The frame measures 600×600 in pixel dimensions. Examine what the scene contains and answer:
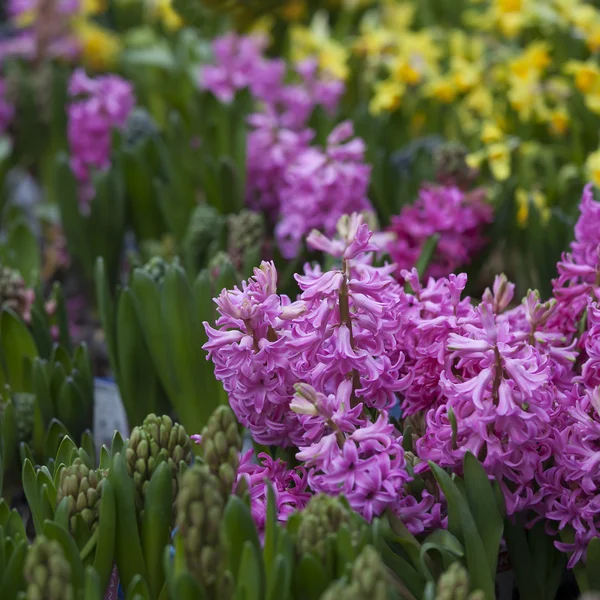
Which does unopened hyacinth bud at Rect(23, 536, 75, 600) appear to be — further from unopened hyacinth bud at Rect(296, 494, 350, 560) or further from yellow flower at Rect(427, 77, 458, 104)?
yellow flower at Rect(427, 77, 458, 104)

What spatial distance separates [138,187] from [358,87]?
0.97 meters

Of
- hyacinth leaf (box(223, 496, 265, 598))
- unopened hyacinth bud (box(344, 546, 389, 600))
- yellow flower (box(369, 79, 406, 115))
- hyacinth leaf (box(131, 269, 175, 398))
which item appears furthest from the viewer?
yellow flower (box(369, 79, 406, 115))

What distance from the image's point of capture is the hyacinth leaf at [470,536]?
37.1 inches

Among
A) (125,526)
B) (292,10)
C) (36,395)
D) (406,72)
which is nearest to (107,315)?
(36,395)

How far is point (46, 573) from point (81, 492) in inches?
7.6

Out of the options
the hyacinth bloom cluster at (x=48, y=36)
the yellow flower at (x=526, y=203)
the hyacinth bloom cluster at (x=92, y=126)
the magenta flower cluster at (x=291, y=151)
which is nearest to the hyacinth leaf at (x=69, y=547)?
the magenta flower cluster at (x=291, y=151)

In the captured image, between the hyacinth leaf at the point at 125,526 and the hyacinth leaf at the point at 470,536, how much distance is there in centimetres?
34

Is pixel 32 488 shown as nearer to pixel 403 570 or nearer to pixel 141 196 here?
pixel 403 570

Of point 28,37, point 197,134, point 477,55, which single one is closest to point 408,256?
point 197,134

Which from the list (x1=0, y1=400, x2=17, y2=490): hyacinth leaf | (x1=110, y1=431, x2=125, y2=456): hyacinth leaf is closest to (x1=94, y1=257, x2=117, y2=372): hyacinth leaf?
(x1=0, y1=400, x2=17, y2=490): hyacinth leaf

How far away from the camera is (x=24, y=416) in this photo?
1395 mm

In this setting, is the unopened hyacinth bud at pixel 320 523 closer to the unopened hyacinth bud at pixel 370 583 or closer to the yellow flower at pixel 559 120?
the unopened hyacinth bud at pixel 370 583

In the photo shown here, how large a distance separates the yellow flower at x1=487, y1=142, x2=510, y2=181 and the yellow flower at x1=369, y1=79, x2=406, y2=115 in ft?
1.48

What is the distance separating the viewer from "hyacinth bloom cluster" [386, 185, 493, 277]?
1663 mm
